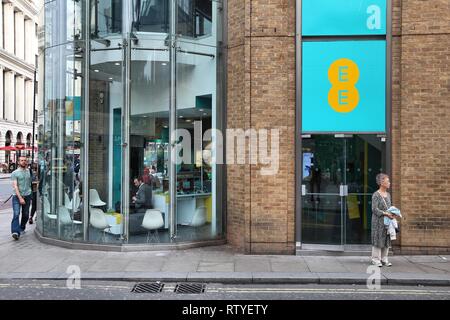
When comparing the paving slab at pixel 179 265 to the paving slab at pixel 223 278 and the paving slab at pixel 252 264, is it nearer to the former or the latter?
the paving slab at pixel 223 278

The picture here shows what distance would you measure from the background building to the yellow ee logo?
2418 inches

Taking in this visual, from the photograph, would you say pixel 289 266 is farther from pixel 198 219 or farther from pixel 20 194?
pixel 20 194

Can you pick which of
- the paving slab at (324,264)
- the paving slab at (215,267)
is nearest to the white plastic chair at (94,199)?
the paving slab at (215,267)

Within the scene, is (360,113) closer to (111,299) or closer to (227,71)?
(227,71)

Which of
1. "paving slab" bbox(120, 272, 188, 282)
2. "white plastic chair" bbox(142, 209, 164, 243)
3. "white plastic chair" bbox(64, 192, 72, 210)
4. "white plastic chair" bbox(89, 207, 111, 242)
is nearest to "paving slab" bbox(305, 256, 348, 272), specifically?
"paving slab" bbox(120, 272, 188, 282)

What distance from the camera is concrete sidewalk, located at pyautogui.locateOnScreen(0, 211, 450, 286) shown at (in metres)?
6.73

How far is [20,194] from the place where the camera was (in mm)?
10242

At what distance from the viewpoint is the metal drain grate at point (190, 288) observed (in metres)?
6.23

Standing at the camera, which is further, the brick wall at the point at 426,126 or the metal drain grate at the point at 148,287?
the brick wall at the point at 426,126

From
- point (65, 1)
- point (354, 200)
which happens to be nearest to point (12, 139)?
point (65, 1)

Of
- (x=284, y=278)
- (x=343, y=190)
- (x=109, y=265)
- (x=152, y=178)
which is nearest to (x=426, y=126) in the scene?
(x=343, y=190)

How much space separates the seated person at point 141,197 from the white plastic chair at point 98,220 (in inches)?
27.8

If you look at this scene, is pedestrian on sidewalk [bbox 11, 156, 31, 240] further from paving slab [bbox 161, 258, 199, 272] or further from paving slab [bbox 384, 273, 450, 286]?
paving slab [bbox 384, 273, 450, 286]

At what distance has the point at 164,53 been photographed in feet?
29.7
